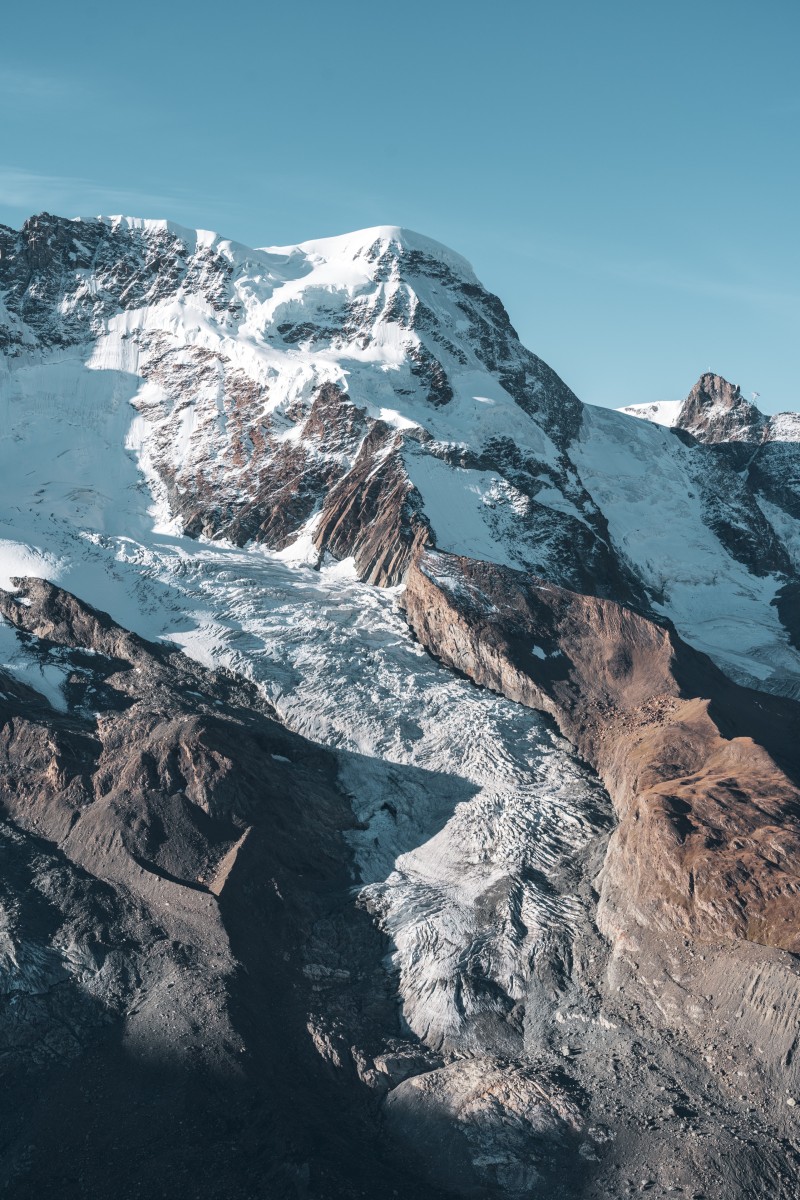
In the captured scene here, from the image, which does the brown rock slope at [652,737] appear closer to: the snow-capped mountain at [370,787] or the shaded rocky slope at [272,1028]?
the snow-capped mountain at [370,787]

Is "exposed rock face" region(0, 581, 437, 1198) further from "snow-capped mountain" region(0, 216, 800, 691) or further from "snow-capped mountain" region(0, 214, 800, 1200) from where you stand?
"snow-capped mountain" region(0, 216, 800, 691)

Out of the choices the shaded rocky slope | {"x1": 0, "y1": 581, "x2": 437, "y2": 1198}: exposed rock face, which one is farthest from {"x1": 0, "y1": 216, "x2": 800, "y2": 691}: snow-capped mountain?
the shaded rocky slope

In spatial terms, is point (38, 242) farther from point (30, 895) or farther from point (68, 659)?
point (30, 895)

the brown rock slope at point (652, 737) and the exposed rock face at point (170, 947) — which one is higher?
the brown rock slope at point (652, 737)

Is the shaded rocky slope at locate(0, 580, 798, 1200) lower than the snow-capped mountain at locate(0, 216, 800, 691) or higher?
lower

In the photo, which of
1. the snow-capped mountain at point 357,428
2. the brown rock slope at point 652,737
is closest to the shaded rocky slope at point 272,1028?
the brown rock slope at point 652,737

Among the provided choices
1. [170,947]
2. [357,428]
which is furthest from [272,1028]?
[357,428]
